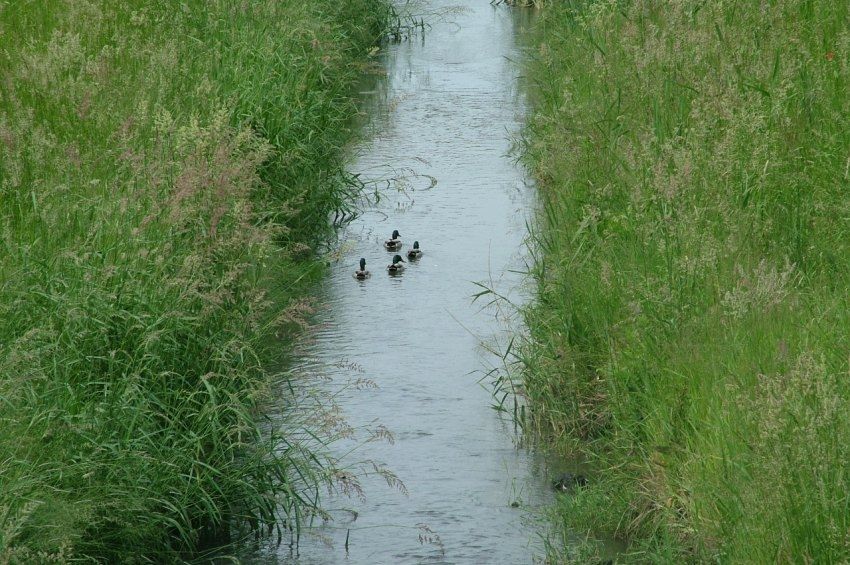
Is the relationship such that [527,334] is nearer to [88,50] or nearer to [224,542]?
[224,542]

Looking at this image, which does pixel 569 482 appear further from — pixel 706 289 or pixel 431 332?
pixel 431 332

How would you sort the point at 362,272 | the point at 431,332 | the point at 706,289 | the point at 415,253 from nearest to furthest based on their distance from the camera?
the point at 706,289
the point at 431,332
the point at 362,272
the point at 415,253

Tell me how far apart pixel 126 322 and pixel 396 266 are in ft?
10.6

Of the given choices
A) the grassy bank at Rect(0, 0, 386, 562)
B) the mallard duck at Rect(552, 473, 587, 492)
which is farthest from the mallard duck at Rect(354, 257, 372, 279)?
the mallard duck at Rect(552, 473, 587, 492)

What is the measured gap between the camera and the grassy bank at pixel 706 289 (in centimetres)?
351

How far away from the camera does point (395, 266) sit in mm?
7539

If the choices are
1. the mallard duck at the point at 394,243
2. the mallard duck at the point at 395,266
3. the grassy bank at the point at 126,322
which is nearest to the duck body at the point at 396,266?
the mallard duck at the point at 395,266

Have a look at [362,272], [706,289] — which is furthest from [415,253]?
[706,289]

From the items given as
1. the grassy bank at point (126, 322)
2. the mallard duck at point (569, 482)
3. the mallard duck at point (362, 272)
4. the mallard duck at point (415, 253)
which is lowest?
the mallard duck at point (569, 482)

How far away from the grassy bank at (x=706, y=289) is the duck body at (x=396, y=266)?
993 mm

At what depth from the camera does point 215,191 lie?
4992mm

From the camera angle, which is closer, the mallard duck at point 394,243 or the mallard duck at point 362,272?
the mallard duck at point 362,272

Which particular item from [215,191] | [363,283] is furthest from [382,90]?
[215,191]

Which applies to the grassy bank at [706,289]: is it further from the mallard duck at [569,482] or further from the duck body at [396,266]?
the duck body at [396,266]
